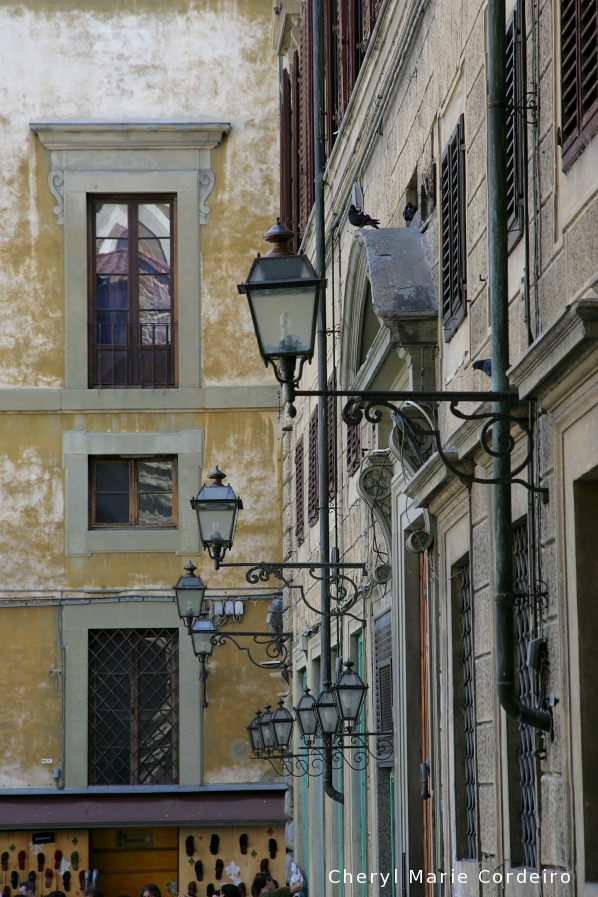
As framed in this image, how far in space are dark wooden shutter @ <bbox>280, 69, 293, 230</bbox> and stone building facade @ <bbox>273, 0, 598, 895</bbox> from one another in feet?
14.9

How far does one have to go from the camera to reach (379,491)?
33.8 feet

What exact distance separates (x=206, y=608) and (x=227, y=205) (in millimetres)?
5635

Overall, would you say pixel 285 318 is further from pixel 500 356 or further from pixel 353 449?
pixel 353 449

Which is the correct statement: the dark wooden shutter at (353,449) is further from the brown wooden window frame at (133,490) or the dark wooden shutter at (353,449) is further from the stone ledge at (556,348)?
the brown wooden window frame at (133,490)

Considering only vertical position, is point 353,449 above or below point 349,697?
above

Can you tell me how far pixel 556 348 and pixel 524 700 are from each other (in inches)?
71.1

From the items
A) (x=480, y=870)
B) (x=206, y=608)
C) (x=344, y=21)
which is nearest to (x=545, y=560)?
(x=480, y=870)

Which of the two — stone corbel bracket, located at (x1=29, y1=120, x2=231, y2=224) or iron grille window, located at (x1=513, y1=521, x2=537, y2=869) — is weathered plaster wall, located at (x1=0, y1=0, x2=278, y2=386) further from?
iron grille window, located at (x1=513, y1=521, x2=537, y2=869)

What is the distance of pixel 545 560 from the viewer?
581 centimetres

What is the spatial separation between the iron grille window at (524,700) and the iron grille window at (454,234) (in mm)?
1679

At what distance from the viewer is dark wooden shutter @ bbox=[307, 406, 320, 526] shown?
15.1m

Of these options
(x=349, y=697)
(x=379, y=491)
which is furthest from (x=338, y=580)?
(x=349, y=697)

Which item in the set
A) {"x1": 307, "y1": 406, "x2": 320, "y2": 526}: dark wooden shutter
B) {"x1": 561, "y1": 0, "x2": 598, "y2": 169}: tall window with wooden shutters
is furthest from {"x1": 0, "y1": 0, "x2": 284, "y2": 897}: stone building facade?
{"x1": 561, "y1": 0, "x2": 598, "y2": 169}: tall window with wooden shutters

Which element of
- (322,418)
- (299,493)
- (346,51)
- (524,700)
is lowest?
(524,700)
